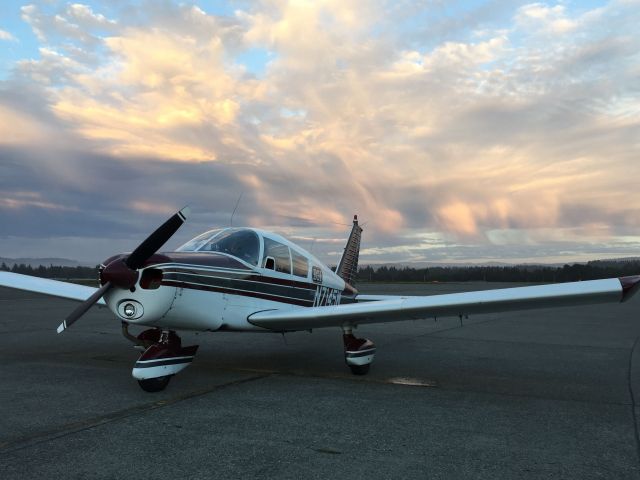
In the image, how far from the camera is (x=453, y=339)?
36.5 feet

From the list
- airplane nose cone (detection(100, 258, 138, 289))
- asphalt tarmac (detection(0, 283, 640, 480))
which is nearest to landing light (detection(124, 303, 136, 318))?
airplane nose cone (detection(100, 258, 138, 289))

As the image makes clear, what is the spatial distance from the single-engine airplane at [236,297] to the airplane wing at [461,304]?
11mm

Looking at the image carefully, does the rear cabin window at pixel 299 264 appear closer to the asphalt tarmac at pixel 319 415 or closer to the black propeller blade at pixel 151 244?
the asphalt tarmac at pixel 319 415

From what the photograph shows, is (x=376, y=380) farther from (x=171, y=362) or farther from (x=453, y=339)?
(x=453, y=339)

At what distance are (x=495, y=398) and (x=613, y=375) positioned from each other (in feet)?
8.83

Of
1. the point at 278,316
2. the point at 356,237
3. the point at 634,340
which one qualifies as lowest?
the point at 634,340

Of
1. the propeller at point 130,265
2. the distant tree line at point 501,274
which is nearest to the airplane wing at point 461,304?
the propeller at point 130,265

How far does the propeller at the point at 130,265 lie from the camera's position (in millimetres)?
5289

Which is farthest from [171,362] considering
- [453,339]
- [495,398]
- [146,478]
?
[453,339]

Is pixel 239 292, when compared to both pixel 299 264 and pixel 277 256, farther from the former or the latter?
pixel 299 264

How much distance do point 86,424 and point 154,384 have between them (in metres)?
1.22

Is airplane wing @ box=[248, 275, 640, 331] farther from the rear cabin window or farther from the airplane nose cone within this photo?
the airplane nose cone

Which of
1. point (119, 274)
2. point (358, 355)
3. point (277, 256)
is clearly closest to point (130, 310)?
point (119, 274)

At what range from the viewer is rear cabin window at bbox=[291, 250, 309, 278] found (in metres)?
7.89
